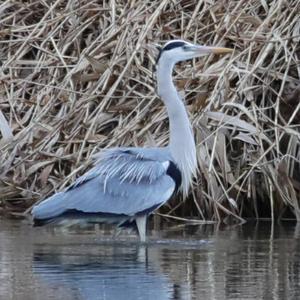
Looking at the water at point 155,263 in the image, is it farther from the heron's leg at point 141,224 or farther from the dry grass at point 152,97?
the dry grass at point 152,97

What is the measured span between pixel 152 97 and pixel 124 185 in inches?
76.5

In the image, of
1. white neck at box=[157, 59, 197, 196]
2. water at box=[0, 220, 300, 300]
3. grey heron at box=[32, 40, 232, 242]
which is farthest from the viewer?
white neck at box=[157, 59, 197, 196]

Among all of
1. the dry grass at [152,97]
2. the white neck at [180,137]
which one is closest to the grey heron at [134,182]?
the white neck at [180,137]

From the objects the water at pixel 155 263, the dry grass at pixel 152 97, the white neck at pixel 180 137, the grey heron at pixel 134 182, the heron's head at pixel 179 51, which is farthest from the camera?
the dry grass at pixel 152 97

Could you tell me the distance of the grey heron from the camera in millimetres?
7930

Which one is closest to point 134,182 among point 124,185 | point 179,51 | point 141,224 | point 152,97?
point 124,185

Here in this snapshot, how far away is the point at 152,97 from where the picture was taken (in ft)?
32.6

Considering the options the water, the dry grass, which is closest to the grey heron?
the water

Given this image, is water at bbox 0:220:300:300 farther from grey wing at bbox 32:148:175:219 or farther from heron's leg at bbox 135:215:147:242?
grey wing at bbox 32:148:175:219

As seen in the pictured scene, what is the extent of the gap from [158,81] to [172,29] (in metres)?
2.35

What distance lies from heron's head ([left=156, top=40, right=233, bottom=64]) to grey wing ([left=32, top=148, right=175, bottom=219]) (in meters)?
0.71

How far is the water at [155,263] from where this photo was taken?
597cm

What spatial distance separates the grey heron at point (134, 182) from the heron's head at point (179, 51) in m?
0.21

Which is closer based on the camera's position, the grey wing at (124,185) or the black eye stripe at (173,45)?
the grey wing at (124,185)
